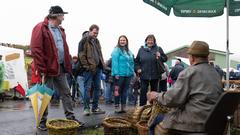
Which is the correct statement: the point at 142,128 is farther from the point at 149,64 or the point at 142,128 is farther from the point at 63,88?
the point at 149,64

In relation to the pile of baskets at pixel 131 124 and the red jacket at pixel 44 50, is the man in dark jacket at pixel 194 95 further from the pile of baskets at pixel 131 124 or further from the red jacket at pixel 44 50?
the red jacket at pixel 44 50

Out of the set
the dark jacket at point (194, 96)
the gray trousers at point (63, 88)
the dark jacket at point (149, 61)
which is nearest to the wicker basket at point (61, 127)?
the gray trousers at point (63, 88)

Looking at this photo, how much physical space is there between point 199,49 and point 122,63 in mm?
4811

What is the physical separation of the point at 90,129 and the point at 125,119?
84cm

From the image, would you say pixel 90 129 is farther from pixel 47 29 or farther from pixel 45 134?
pixel 47 29

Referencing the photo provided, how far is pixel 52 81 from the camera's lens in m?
7.27

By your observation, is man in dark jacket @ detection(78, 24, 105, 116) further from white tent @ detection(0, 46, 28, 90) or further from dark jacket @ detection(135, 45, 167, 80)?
white tent @ detection(0, 46, 28, 90)

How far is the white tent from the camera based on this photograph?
655 inches

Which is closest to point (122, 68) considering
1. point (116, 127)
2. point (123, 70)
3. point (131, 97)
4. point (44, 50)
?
point (123, 70)

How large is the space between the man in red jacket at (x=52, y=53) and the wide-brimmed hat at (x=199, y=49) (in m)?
2.95

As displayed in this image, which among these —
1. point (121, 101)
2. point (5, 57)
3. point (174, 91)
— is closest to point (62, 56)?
point (121, 101)

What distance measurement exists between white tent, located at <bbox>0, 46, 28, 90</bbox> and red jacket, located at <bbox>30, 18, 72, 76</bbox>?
32.5 feet

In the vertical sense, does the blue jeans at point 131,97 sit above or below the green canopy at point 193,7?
below

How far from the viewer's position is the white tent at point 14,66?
655 inches
